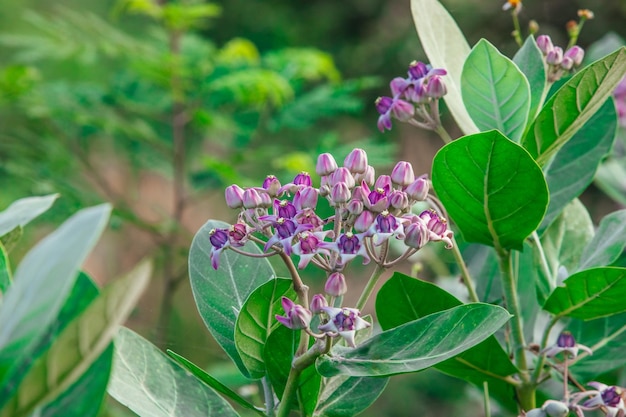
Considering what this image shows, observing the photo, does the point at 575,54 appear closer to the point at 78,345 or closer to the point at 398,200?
the point at 398,200

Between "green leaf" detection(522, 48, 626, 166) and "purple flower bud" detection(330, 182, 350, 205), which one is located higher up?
"green leaf" detection(522, 48, 626, 166)

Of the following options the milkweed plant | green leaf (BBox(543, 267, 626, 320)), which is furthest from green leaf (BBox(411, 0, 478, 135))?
green leaf (BBox(543, 267, 626, 320))

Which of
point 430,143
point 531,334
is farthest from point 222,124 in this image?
point 531,334

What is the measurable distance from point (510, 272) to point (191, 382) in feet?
0.61

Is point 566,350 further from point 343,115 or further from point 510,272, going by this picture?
point 343,115

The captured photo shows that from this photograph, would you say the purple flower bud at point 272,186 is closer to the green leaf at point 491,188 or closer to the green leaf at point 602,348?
the green leaf at point 491,188

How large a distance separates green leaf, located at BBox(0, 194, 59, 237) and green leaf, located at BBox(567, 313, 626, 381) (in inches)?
12.4

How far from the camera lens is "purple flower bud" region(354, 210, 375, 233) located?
0.34 meters

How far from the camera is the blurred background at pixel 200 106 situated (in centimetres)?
162

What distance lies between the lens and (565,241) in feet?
1.64

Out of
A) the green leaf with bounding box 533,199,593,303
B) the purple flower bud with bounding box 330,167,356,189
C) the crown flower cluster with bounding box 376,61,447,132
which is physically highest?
the crown flower cluster with bounding box 376,61,447,132

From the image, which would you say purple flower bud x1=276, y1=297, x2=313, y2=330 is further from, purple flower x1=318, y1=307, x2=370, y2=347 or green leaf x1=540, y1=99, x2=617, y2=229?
green leaf x1=540, y1=99, x2=617, y2=229

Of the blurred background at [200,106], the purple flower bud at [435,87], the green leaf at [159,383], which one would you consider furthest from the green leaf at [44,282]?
the blurred background at [200,106]

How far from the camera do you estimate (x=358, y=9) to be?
2.49 meters
